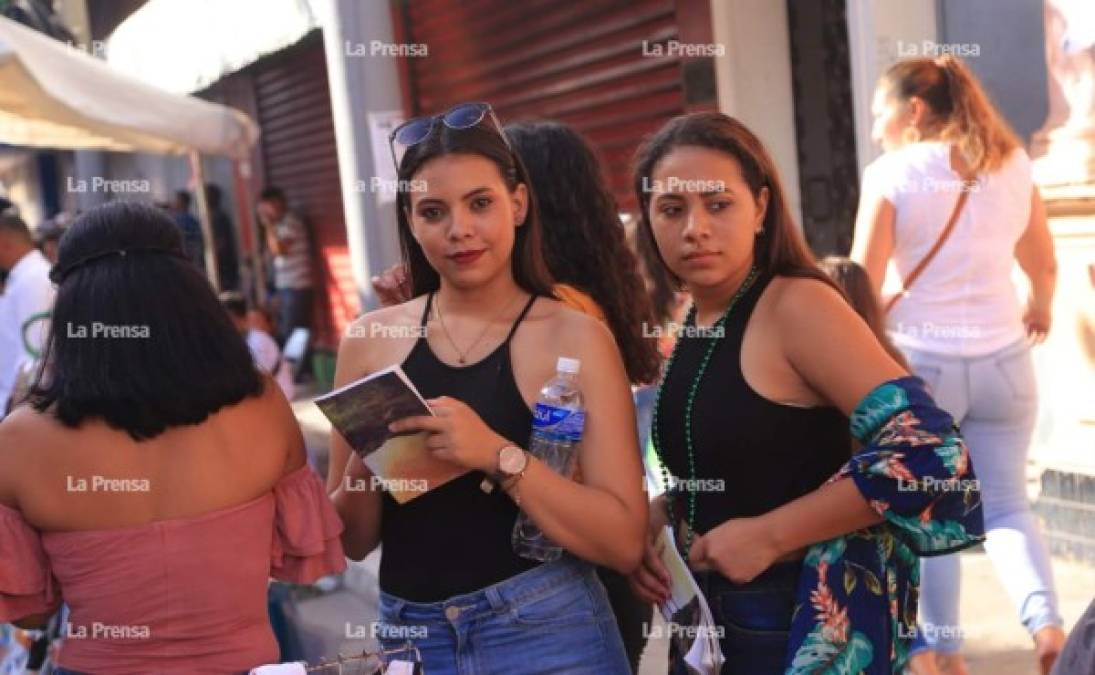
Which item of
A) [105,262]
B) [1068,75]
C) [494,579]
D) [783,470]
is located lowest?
[494,579]

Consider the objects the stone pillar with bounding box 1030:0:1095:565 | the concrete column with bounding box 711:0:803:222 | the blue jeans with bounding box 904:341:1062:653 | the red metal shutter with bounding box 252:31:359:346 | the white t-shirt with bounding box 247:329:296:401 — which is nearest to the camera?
the blue jeans with bounding box 904:341:1062:653

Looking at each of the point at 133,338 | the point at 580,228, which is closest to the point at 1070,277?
the point at 580,228

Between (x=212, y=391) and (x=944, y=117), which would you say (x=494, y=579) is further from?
(x=944, y=117)

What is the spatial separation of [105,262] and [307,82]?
1128cm

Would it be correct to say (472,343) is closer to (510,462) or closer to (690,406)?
(510,462)

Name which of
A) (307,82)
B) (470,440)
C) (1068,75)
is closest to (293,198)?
(307,82)

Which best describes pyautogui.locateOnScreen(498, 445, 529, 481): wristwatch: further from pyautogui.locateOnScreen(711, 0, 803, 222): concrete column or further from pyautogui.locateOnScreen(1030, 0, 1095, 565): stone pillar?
pyautogui.locateOnScreen(711, 0, 803, 222): concrete column

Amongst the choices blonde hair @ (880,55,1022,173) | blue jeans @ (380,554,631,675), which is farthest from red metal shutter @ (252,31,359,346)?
blue jeans @ (380,554,631,675)

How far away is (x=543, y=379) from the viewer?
229 cm

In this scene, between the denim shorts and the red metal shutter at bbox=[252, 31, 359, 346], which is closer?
the denim shorts

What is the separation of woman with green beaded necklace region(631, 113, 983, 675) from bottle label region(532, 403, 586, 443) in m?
0.22

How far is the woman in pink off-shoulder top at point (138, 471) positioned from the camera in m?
2.18

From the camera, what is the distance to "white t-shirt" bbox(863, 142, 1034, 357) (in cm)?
412

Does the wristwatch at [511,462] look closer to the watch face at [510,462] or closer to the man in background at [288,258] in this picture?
the watch face at [510,462]
